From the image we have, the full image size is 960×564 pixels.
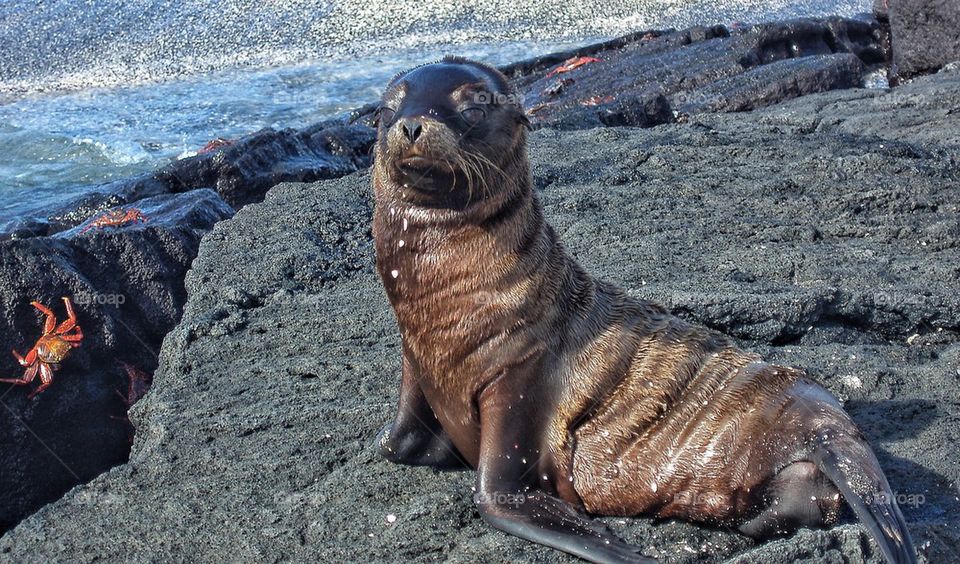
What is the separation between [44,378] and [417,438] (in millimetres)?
3232

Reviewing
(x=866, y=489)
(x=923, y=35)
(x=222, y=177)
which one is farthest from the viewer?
(x=923, y=35)

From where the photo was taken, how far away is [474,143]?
4.27 m

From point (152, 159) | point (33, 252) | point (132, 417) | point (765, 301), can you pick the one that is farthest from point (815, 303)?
point (152, 159)

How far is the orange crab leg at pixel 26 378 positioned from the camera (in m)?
6.71

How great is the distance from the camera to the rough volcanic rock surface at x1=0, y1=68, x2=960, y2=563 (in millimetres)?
4305

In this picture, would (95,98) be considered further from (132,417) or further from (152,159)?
(132,417)

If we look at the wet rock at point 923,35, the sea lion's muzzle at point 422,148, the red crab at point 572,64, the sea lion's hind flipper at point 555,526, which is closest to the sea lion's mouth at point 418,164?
the sea lion's muzzle at point 422,148

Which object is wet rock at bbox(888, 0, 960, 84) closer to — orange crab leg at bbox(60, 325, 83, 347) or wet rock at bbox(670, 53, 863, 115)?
wet rock at bbox(670, 53, 863, 115)

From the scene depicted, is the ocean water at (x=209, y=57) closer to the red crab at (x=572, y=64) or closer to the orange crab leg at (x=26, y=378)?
the red crab at (x=572, y=64)

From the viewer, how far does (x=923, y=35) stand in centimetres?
1520

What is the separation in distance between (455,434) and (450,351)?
15.6 inches

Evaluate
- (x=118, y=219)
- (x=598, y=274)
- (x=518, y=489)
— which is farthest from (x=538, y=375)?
(x=118, y=219)

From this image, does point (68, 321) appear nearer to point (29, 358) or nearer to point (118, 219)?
point (29, 358)

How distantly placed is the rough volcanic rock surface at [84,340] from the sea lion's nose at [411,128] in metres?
3.73
